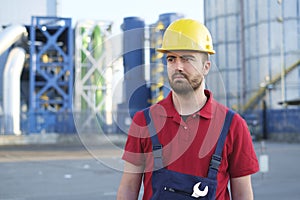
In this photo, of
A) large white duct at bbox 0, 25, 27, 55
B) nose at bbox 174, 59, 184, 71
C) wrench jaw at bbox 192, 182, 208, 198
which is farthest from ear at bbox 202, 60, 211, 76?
large white duct at bbox 0, 25, 27, 55

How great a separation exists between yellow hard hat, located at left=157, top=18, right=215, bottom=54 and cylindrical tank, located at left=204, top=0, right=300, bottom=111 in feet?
116

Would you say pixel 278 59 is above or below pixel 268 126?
above

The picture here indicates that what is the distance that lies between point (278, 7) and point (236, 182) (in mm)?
41452

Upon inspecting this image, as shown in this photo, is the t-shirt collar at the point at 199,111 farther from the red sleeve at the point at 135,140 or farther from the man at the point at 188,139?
the red sleeve at the point at 135,140

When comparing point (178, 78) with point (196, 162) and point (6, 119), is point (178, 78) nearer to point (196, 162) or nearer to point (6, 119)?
point (196, 162)

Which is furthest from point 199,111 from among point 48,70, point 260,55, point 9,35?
point 260,55

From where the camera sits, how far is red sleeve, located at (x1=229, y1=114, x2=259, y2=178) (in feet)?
7.04

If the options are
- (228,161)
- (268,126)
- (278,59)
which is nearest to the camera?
(228,161)

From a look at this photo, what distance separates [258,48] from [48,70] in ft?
65.1

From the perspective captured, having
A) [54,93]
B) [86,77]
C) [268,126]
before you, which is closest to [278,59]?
[268,126]

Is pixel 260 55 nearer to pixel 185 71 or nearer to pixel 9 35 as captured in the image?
pixel 9 35

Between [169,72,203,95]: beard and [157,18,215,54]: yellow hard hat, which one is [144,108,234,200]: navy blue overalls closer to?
[169,72,203,95]: beard

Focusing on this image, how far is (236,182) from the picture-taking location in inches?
87.2

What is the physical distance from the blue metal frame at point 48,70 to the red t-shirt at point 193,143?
2927cm
